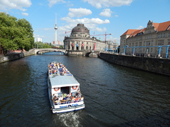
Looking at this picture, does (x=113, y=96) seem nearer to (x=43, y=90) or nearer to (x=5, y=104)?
(x=43, y=90)

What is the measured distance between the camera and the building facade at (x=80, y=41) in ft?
427

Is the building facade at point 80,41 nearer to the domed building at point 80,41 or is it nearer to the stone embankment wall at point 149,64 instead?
the domed building at point 80,41

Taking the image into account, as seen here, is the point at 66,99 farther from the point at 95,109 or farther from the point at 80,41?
the point at 80,41

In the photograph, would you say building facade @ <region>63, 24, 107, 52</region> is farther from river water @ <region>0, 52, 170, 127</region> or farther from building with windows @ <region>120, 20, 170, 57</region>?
river water @ <region>0, 52, 170, 127</region>

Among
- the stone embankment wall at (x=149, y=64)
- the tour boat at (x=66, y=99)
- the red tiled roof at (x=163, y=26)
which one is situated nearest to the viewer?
the tour boat at (x=66, y=99)

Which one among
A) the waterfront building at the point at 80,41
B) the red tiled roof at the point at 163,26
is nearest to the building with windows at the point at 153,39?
the red tiled roof at the point at 163,26

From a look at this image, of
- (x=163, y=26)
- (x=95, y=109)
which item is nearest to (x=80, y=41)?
(x=163, y=26)

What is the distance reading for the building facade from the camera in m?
130

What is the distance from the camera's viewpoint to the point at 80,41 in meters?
130

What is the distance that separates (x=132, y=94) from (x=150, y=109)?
156 inches

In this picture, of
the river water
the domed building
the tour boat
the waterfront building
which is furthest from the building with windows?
the waterfront building

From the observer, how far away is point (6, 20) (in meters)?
42.5

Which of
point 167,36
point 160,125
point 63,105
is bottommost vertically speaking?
point 160,125


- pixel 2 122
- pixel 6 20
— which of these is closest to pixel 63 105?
pixel 2 122
